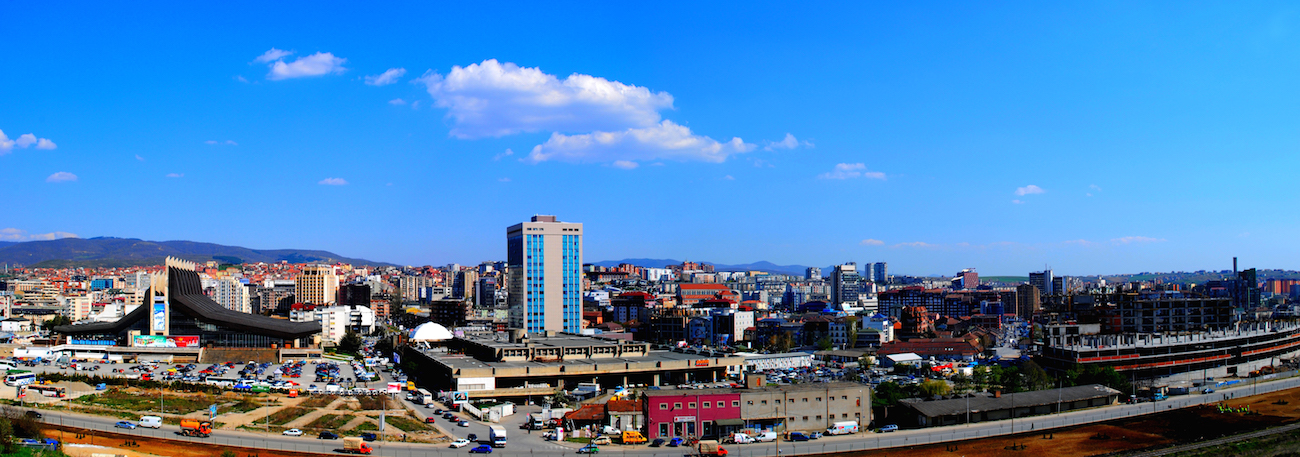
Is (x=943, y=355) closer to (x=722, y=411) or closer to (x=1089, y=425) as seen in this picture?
(x=1089, y=425)

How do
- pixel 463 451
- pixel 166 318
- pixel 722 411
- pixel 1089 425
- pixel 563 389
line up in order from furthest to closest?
1. pixel 166 318
2. pixel 563 389
3. pixel 1089 425
4. pixel 722 411
5. pixel 463 451

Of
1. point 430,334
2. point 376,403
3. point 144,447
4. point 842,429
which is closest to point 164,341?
point 430,334

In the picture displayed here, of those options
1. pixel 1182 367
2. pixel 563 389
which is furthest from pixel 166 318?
pixel 1182 367

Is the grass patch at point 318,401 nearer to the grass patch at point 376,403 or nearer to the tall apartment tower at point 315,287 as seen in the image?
the grass patch at point 376,403

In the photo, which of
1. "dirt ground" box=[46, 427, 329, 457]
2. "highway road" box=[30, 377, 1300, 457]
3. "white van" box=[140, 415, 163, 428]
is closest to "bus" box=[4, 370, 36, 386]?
"highway road" box=[30, 377, 1300, 457]

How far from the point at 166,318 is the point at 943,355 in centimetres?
6051

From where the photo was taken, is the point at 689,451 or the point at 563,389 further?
the point at 563,389

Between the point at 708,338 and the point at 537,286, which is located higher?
the point at 537,286

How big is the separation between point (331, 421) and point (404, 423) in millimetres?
3028

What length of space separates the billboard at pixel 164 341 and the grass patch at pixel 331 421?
38.0 m

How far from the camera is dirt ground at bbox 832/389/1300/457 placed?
35.5 metres

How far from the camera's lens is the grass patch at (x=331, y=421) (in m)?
38.8

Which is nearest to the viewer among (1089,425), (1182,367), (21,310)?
(1089,425)

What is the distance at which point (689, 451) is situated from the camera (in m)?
35.1
